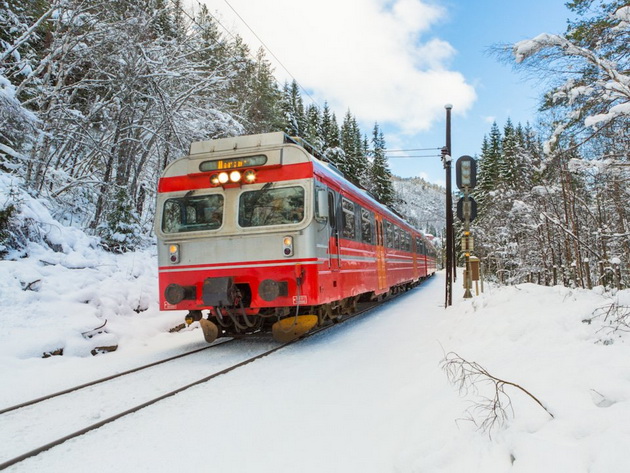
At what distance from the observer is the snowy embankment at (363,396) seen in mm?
2680

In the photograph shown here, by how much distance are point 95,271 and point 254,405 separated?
6742mm

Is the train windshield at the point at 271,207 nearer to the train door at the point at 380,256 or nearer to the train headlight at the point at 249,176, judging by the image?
the train headlight at the point at 249,176

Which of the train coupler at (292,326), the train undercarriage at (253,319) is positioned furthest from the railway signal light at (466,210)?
the train coupler at (292,326)

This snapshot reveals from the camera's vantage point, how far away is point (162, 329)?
906 centimetres

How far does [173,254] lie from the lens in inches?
293

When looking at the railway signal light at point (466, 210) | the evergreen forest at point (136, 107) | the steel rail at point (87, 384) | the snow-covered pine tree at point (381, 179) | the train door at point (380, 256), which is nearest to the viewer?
the steel rail at point (87, 384)

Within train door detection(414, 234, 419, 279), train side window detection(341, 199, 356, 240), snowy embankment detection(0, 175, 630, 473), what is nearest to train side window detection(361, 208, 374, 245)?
train side window detection(341, 199, 356, 240)

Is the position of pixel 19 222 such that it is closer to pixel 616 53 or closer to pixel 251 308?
pixel 251 308

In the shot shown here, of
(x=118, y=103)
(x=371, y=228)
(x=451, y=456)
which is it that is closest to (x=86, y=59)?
(x=118, y=103)

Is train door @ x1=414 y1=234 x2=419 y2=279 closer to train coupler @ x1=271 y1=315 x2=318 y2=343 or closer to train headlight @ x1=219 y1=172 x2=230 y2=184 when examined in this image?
train coupler @ x1=271 y1=315 x2=318 y2=343

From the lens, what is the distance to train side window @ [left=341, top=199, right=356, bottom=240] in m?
8.81

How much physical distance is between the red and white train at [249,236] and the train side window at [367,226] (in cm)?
230

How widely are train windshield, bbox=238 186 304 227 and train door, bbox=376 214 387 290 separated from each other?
5.12m

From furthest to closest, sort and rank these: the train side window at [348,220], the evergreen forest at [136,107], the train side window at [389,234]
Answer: the train side window at [389,234]
the train side window at [348,220]
the evergreen forest at [136,107]
